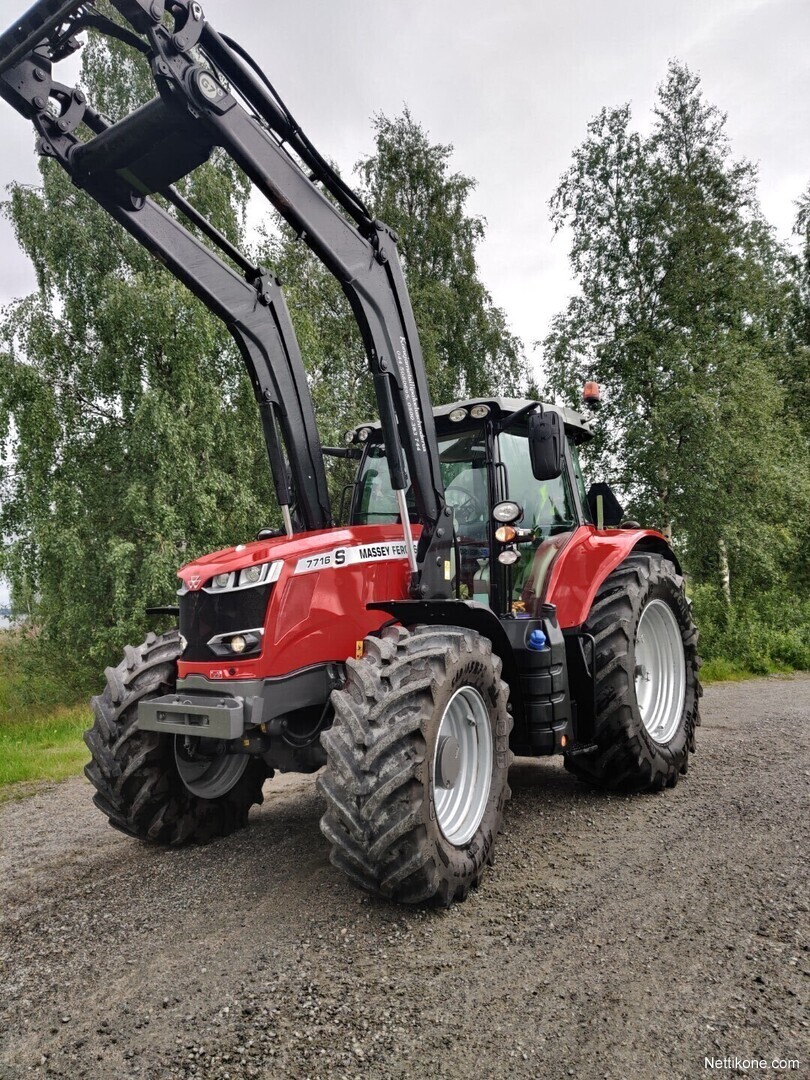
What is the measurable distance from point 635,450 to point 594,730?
32.4 ft

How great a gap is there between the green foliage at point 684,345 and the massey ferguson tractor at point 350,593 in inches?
342

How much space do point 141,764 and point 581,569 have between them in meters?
2.75

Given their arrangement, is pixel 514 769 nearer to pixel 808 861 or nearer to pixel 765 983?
pixel 808 861

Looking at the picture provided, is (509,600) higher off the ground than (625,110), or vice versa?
(625,110)

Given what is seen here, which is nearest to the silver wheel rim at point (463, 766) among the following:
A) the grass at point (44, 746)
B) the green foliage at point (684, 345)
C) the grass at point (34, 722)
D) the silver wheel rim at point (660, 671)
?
the silver wheel rim at point (660, 671)

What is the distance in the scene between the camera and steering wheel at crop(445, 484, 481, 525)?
178 inches

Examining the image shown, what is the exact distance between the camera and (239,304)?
4.27m

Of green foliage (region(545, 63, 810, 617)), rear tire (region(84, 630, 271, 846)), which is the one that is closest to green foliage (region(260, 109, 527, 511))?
green foliage (region(545, 63, 810, 617))

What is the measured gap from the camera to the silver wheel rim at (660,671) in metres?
5.20

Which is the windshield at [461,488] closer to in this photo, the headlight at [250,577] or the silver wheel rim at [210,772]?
the headlight at [250,577]

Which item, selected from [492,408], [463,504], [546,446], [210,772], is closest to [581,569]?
[463,504]

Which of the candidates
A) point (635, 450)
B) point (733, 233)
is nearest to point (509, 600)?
point (635, 450)

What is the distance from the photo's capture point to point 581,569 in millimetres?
4688

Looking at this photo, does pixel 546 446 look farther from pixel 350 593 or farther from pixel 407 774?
pixel 407 774
